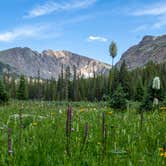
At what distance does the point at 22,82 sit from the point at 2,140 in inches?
4681

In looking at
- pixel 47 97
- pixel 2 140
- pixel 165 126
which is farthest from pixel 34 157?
pixel 47 97

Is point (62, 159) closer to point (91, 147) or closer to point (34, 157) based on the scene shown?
point (34, 157)

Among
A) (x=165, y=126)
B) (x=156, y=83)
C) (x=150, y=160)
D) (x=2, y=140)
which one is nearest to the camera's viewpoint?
(x=150, y=160)

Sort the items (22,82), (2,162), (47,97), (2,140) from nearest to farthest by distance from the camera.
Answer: (2,162), (2,140), (22,82), (47,97)

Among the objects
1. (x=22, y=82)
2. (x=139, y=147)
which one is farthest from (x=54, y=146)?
(x=22, y=82)

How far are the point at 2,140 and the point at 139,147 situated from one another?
6.77 ft

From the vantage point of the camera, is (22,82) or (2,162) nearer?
(2,162)

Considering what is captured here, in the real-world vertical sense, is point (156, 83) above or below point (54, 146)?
above

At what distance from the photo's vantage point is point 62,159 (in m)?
3.58

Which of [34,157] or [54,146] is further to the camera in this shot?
[54,146]

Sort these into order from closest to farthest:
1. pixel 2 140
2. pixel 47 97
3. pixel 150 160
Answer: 1. pixel 150 160
2. pixel 2 140
3. pixel 47 97

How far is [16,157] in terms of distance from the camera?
147 inches

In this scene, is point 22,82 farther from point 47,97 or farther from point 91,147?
point 91,147

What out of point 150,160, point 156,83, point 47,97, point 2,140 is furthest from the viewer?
point 47,97
